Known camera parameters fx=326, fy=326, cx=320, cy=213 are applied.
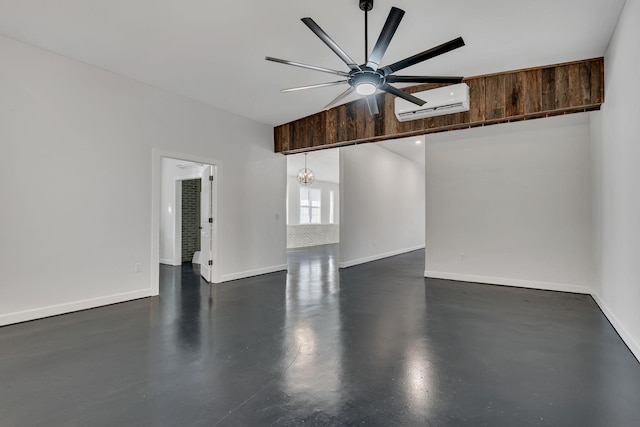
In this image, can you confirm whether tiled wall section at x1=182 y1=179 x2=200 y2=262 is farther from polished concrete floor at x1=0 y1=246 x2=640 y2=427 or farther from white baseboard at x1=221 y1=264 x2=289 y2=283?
polished concrete floor at x1=0 y1=246 x2=640 y2=427

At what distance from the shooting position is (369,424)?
1795 mm

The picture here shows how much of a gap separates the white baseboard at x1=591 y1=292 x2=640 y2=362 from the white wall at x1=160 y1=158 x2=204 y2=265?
736 centimetres

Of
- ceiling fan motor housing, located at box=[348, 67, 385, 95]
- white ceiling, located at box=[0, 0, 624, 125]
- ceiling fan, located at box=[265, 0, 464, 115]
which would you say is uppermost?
white ceiling, located at box=[0, 0, 624, 125]

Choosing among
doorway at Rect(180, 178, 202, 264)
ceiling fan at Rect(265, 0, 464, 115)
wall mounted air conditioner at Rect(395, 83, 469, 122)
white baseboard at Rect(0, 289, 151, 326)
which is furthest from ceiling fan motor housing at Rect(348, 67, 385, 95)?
doorway at Rect(180, 178, 202, 264)

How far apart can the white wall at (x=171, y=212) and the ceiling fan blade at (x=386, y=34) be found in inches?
224

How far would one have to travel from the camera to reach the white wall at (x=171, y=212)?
7367 millimetres

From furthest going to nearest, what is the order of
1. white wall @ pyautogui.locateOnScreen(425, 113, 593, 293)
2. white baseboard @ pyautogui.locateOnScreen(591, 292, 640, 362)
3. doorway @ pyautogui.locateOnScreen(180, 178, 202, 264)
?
doorway @ pyautogui.locateOnScreen(180, 178, 202, 264), white wall @ pyautogui.locateOnScreen(425, 113, 593, 293), white baseboard @ pyautogui.locateOnScreen(591, 292, 640, 362)

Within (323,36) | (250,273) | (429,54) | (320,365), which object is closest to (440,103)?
(429,54)

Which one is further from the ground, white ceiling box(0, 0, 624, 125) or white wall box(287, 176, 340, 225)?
white ceiling box(0, 0, 624, 125)

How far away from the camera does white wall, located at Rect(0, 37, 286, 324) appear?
3400mm

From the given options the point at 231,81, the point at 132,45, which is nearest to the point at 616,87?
the point at 231,81

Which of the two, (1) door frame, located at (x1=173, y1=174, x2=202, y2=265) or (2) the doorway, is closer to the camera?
(1) door frame, located at (x1=173, y1=174, x2=202, y2=265)

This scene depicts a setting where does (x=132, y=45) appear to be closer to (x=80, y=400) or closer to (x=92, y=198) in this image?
(x=92, y=198)

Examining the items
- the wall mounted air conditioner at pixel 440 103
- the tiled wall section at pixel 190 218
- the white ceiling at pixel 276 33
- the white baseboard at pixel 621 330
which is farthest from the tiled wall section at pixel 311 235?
the white baseboard at pixel 621 330
